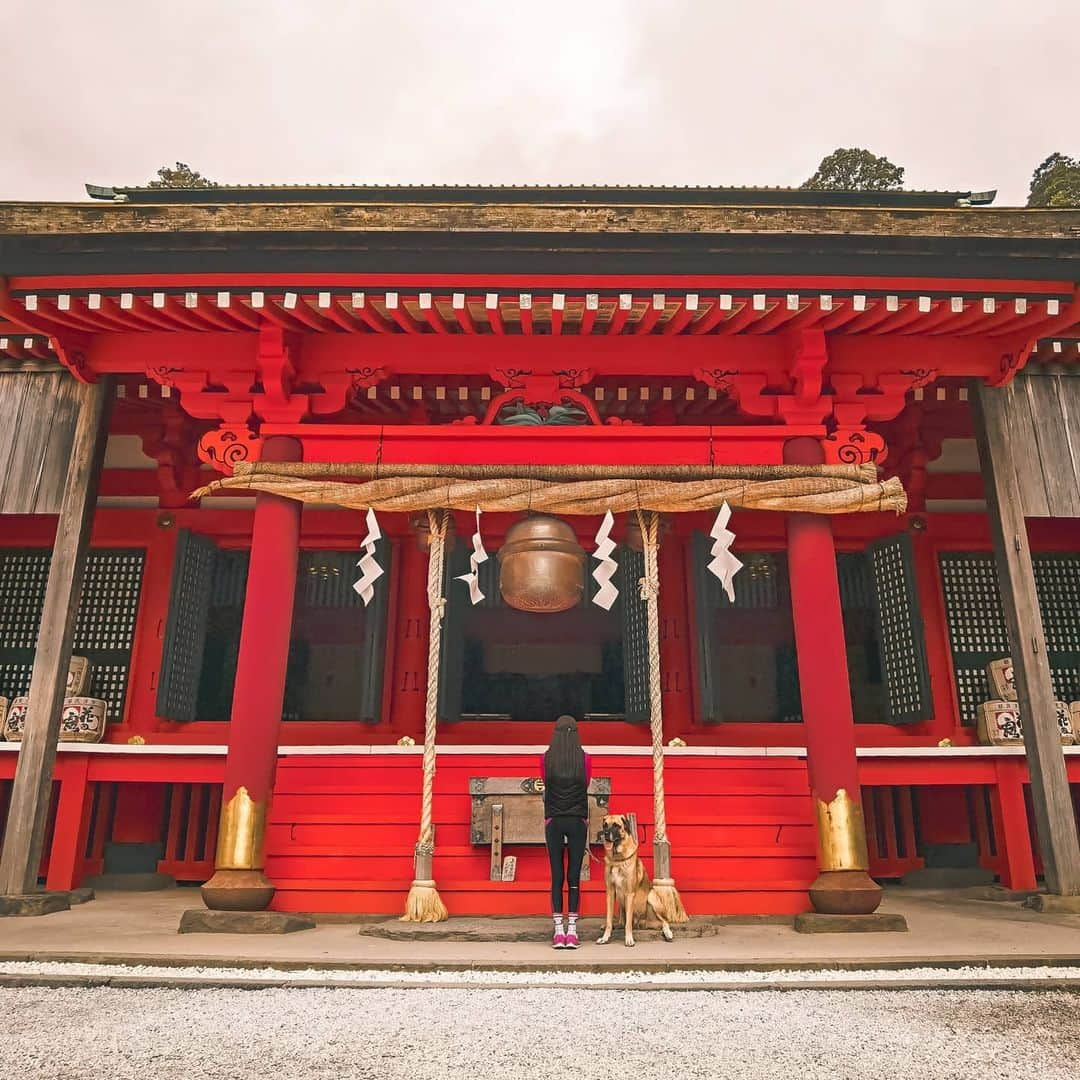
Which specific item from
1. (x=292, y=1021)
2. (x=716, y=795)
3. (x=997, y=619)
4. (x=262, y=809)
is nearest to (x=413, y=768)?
(x=262, y=809)

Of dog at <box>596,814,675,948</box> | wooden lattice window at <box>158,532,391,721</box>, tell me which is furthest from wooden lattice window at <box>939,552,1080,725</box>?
wooden lattice window at <box>158,532,391,721</box>

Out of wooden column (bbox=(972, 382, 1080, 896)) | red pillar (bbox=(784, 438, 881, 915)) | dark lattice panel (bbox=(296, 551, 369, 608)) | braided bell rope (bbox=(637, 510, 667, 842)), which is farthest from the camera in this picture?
dark lattice panel (bbox=(296, 551, 369, 608))

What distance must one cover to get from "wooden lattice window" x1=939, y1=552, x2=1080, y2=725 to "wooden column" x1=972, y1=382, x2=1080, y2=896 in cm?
216

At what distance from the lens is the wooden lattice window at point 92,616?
8852 mm

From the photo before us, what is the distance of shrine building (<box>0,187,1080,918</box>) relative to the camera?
19.4ft

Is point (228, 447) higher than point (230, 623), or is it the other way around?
point (228, 447)

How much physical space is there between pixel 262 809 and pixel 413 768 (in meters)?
1.35

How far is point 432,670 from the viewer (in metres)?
Result: 5.69

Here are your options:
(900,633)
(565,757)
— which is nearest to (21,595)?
(565,757)

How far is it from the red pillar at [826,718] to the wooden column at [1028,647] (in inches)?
65.0

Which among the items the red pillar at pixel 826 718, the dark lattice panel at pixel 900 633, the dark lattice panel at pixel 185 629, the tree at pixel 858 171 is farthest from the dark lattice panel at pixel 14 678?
the tree at pixel 858 171

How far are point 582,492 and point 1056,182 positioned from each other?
19.2 meters

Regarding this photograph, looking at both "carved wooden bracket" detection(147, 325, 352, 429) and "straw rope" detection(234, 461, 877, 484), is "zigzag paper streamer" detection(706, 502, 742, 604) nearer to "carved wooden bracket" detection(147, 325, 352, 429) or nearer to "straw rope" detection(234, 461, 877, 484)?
"straw rope" detection(234, 461, 877, 484)

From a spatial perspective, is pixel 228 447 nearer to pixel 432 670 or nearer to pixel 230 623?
pixel 432 670
